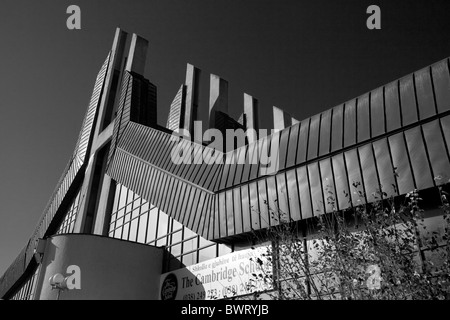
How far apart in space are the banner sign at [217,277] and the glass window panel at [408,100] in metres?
5.61

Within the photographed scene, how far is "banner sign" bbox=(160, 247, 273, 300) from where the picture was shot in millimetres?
12273

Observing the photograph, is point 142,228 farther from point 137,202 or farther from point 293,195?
point 293,195

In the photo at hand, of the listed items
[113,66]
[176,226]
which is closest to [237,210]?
[176,226]

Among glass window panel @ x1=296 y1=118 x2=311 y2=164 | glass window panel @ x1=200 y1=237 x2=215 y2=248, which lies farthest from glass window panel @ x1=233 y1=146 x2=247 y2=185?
glass window panel @ x1=200 y1=237 x2=215 y2=248

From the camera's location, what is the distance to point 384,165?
10.3 metres

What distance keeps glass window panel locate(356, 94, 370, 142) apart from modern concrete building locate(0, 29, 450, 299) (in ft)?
0.11

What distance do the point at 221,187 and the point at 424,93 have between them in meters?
7.57

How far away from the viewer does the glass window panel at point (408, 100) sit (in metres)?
10.2

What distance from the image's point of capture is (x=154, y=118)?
1037 inches

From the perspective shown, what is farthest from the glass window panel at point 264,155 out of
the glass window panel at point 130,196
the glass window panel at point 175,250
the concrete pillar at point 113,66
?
the concrete pillar at point 113,66

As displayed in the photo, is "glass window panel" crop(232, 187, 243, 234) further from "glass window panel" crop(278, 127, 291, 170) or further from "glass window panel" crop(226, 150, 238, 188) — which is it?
"glass window panel" crop(278, 127, 291, 170)
